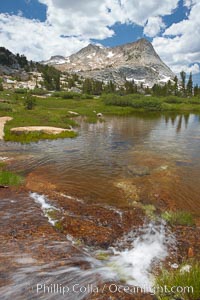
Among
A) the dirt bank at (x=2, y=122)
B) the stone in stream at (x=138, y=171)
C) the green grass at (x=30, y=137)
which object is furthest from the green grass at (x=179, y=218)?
the dirt bank at (x=2, y=122)

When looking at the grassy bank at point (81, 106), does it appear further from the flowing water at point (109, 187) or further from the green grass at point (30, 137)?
the flowing water at point (109, 187)

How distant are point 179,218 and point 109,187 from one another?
511 cm

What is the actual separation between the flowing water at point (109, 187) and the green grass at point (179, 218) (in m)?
0.80

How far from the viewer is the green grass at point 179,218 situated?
1012cm

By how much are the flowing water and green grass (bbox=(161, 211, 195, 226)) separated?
80cm

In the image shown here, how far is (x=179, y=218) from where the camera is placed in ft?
33.8

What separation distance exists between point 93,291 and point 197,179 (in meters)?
12.4

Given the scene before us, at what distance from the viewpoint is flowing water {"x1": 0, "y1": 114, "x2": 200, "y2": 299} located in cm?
670

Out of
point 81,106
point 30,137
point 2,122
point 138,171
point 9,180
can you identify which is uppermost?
point 81,106

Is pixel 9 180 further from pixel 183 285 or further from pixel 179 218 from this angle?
pixel 183 285

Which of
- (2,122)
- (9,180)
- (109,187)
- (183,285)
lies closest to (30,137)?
(2,122)

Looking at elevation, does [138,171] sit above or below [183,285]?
below

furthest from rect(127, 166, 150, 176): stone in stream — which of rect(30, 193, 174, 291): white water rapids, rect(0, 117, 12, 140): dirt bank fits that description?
rect(0, 117, 12, 140): dirt bank

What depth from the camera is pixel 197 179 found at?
16.2 meters
